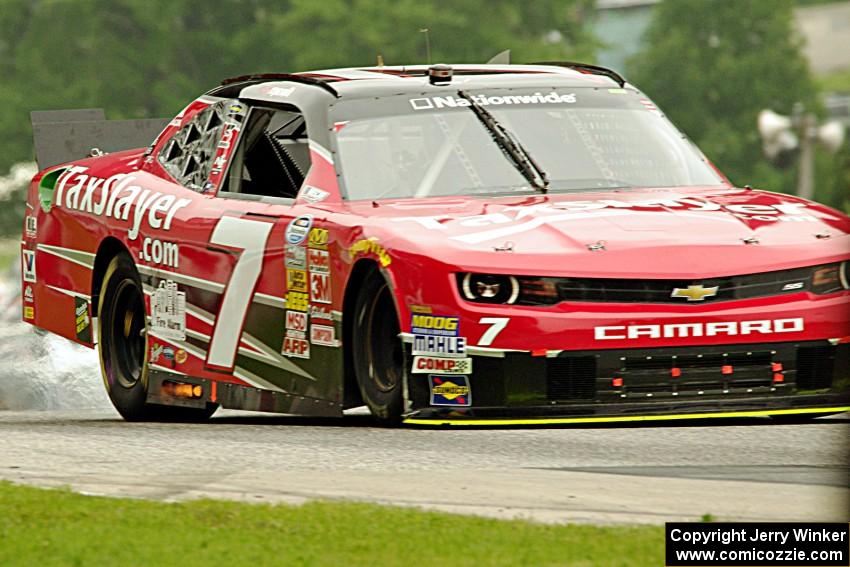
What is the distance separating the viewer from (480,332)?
24.4 ft

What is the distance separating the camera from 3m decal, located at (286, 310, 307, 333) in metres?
8.47

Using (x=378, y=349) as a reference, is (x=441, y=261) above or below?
above

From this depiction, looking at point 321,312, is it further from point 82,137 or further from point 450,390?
point 82,137

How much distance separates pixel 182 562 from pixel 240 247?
3625mm

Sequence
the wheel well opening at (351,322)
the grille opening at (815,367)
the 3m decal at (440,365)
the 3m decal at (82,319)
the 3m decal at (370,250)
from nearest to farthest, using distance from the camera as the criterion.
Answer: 1. the 3m decal at (440,365)
2. the grille opening at (815,367)
3. the 3m decal at (370,250)
4. the wheel well opening at (351,322)
5. the 3m decal at (82,319)

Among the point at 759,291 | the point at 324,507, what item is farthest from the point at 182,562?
the point at 759,291

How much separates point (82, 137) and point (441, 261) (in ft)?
15.7

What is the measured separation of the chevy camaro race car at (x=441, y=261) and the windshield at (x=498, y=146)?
0.01m

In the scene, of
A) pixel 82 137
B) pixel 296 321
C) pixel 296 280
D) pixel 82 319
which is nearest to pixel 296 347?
pixel 296 321

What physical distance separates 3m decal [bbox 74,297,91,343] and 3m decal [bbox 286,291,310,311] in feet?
7.85

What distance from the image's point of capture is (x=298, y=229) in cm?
854

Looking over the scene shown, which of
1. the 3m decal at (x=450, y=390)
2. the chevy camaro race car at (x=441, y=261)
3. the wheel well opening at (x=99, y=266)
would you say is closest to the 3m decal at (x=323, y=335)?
the chevy camaro race car at (x=441, y=261)

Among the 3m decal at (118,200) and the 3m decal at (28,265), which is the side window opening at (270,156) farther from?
the 3m decal at (28,265)

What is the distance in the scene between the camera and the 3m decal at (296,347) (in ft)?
27.8
